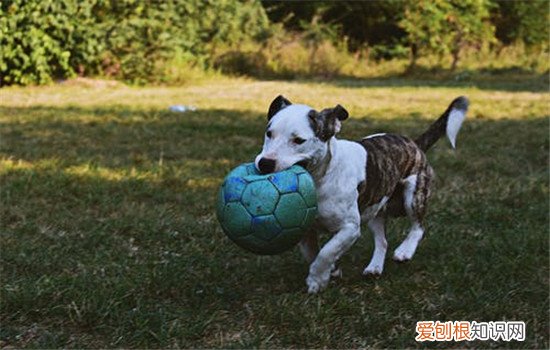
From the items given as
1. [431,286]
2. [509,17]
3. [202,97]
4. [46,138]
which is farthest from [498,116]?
[509,17]

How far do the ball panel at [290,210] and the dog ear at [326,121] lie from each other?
388 mm

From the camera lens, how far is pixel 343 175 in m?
3.69

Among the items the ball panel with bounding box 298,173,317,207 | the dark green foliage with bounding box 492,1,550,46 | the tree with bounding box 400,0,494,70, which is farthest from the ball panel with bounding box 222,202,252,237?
the dark green foliage with bounding box 492,1,550,46

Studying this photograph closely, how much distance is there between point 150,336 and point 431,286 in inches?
61.1

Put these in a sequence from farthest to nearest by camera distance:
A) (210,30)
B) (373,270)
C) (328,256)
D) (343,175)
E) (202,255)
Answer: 1. (210,30)
2. (202,255)
3. (373,270)
4. (343,175)
5. (328,256)

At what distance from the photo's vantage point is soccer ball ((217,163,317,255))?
3.23 metres

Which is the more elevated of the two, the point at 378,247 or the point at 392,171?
the point at 392,171

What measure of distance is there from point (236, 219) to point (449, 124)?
6.32 ft

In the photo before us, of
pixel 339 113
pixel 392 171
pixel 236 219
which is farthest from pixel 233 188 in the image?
pixel 392 171

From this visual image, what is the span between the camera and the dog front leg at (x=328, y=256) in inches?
141

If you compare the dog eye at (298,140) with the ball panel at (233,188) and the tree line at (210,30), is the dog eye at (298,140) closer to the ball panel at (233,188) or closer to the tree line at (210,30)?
the ball panel at (233,188)

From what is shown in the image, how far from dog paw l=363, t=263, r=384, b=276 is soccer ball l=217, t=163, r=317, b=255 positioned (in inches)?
29.2

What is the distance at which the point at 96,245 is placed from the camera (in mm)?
4309

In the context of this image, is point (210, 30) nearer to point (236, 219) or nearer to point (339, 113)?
point (339, 113)
